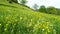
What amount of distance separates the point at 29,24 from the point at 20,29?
0.53m

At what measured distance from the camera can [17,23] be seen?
8250 mm

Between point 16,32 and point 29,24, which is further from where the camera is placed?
point 29,24

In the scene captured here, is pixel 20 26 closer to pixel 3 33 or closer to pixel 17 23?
pixel 17 23

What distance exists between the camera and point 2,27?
8.06 m

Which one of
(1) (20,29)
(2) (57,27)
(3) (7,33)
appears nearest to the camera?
(3) (7,33)

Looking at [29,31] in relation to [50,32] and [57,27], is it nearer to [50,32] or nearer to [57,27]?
[50,32]

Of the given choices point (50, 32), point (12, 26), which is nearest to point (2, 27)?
point (12, 26)

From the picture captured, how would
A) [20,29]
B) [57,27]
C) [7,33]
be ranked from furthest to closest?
[57,27]
[20,29]
[7,33]

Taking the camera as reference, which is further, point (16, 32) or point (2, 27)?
point (2, 27)

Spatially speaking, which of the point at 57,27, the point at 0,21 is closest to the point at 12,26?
the point at 0,21

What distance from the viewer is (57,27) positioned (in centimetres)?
881

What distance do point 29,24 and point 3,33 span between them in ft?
4.20

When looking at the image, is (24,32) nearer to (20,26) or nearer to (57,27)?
(20,26)

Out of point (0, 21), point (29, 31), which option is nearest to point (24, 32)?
point (29, 31)
